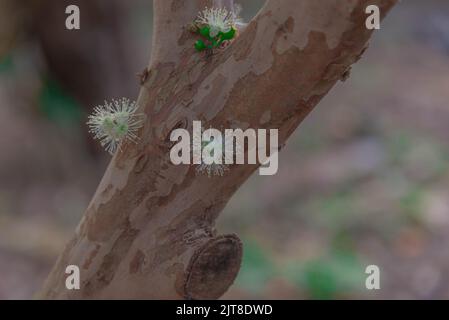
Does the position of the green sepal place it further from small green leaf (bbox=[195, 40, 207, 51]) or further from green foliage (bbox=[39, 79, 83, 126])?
green foliage (bbox=[39, 79, 83, 126])

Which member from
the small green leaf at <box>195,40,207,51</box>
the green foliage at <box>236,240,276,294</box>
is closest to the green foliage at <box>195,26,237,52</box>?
the small green leaf at <box>195,40,207,51</box>

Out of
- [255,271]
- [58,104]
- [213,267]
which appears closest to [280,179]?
[255,271]

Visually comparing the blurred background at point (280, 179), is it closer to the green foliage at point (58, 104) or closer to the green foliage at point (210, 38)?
the green foliage at point (58, 104)

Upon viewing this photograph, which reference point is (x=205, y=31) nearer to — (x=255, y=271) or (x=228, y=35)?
(x=228, y=35)

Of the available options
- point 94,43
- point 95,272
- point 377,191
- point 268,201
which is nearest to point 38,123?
point 94,43

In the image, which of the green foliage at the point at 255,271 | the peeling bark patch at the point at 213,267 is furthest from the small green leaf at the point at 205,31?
the green foliage at the point at 255,271

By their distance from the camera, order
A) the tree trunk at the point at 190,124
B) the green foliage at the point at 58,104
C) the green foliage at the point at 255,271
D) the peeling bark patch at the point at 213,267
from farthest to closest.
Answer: the green foliage at the point at 58,104, the green foliage at the point at 255,271, the peeling bark patch at the point at 213,267, the tree trunk at the point at 190,124
